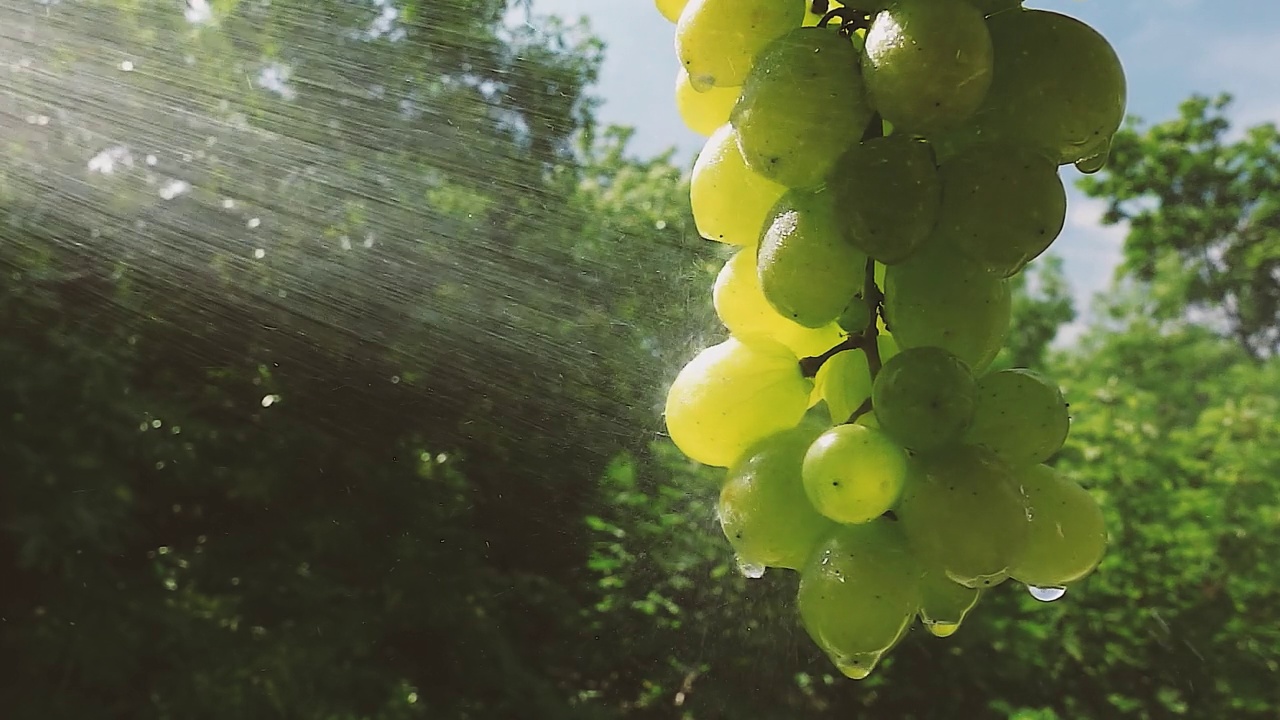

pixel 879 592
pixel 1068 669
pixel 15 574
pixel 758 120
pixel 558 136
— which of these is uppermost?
pixel 758 120

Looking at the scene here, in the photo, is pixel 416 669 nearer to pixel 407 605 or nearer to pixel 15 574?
pixel 407 605

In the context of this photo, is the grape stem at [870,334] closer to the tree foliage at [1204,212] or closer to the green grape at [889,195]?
the green grape at [889,195]

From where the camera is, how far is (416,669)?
0.76 metres

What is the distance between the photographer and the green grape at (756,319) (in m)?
0.39

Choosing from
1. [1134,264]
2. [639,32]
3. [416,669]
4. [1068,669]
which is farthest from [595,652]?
[1134,264]

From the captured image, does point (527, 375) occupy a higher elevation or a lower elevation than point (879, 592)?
lower

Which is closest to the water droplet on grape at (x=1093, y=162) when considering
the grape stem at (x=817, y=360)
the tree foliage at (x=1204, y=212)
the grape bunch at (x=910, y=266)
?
the grape bunch at (x=910, y=266)

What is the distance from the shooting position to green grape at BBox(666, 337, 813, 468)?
0.37 metres

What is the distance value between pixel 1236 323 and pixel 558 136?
0.62 metres

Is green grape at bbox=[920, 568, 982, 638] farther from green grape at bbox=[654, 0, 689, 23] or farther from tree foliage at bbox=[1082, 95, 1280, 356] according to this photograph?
tree foliage at bbox=[1082, 95, 1280, 356]

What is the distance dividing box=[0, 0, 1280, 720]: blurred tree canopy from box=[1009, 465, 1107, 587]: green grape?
33 centimetres

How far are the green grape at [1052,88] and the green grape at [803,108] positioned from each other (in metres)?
0.05

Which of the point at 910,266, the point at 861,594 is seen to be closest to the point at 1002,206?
the point at 910,266

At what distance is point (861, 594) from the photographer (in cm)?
32
